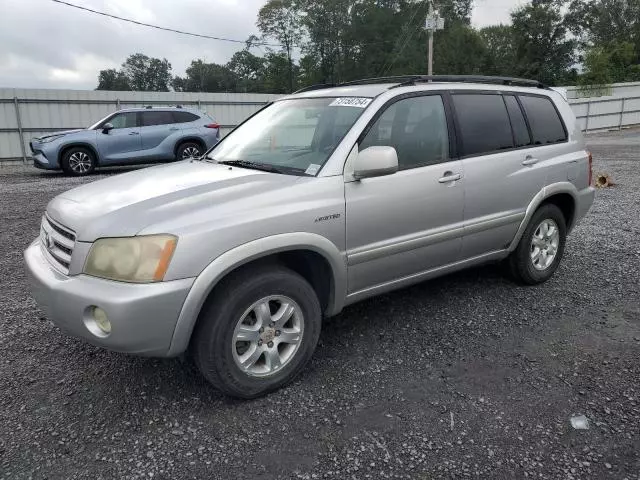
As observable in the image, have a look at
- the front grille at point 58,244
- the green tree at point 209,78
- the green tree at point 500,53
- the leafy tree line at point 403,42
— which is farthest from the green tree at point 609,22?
the front grille at point 58,244

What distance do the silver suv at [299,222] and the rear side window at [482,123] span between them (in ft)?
0.04

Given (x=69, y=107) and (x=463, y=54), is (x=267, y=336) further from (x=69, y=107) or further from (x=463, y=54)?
(x=463, y=54)

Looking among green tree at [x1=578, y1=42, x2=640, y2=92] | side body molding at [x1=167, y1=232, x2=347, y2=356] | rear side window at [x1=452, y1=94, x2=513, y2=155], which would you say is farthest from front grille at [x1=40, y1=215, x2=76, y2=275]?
green tree at [x1=578, y1=42, x2=640, y2=92]

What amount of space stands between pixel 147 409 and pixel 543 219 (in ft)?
11.4

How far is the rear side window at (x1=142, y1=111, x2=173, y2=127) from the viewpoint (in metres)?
13.1

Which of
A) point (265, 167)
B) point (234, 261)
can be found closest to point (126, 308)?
point (234, 261)

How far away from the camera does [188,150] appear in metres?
13.7

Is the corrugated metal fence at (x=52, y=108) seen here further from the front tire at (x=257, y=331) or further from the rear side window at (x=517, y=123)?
the front tire at (x=257, y=331)

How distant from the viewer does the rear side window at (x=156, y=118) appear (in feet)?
43.1

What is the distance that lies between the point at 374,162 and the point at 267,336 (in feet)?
3.90

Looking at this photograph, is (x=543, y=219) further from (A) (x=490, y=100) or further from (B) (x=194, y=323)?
(B) (x=194, y=323)

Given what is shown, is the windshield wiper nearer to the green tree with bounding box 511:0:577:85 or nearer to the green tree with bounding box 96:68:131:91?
the green tree with bounding box 511:0:577:85

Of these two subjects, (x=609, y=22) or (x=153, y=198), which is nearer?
(x=153, y=198)

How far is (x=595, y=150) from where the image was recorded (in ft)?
54.1
